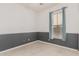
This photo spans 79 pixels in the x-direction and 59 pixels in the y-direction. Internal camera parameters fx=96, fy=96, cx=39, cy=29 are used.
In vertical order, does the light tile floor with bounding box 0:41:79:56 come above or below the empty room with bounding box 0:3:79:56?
below

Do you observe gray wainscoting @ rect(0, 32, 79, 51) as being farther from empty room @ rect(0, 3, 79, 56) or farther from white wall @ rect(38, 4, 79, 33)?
white wall @ rect(38, 4, 79, 33)

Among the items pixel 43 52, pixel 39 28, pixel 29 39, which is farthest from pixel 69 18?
pixel 29 39

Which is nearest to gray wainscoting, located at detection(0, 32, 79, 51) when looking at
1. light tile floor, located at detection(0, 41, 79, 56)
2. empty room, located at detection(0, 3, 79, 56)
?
empty room, located at detection(0, 3, 79, 56)

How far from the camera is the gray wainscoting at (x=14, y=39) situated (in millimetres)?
3341

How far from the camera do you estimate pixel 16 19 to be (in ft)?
12.6

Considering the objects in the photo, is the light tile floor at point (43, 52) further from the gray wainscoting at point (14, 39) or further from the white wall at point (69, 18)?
the white wall at point (69, 18)

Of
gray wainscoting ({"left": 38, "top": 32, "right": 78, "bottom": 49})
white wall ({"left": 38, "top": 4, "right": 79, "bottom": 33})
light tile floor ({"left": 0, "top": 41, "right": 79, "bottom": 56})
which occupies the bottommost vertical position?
light tile floor ({"left": 0, "top": 41, "right": 79, "bottom": 56})

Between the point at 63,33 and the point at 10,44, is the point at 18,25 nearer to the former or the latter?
the point at 10,44

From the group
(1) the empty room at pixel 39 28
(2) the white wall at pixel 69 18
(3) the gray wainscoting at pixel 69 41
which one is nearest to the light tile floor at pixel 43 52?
(1) the empty room at pixel 39 28

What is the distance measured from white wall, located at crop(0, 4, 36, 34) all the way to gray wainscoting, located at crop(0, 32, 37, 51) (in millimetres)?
161

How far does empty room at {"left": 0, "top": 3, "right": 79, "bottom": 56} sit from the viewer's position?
3377 millimetres

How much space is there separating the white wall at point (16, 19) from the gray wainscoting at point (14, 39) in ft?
0.53

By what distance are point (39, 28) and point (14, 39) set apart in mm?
1199

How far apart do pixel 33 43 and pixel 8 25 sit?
55.2 inches
